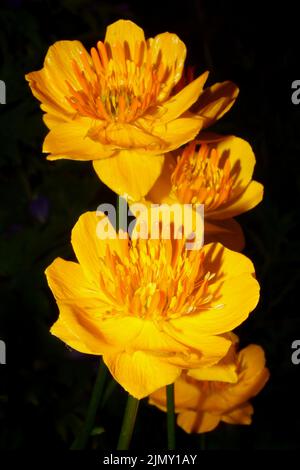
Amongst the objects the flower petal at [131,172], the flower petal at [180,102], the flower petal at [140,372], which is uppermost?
the flower petal at [180,102]

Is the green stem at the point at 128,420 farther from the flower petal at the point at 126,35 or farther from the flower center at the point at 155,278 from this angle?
the flower petal at the point at 126,35

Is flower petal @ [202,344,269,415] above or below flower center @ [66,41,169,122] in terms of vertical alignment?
below

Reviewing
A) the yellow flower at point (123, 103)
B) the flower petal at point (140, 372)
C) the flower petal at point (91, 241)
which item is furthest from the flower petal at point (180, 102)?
the flower petal at point (140, 372)

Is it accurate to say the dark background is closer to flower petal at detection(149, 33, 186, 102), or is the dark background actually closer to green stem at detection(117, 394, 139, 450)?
green stem at detection(117, 394, 139, 450)

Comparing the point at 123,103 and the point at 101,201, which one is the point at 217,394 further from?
the point at 101,201

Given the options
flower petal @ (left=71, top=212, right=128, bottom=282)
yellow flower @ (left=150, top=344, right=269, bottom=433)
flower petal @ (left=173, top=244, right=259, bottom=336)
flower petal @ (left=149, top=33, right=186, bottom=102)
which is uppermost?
flower petal @ (left=149, top=33, right=186, bottom=102)

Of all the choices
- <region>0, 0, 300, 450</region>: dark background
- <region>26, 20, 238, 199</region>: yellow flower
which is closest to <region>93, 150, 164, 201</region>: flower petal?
<region>26, 20, 238, 199</region>: yellow flower
